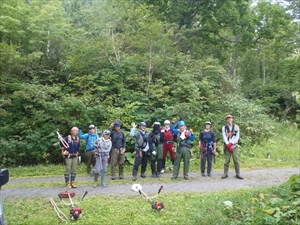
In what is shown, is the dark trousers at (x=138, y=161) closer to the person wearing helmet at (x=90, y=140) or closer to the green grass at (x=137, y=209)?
the person wearing helmet at (x=90, y=140)

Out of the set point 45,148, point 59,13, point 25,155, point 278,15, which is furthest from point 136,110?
point 278,15

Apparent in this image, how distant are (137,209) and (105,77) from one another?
8.89m

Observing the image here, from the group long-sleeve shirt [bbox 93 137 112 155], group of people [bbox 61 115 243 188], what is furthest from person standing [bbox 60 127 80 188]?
long-sleeve shirt [bbox 93 137 112 155]

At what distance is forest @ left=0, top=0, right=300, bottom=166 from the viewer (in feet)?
40.7

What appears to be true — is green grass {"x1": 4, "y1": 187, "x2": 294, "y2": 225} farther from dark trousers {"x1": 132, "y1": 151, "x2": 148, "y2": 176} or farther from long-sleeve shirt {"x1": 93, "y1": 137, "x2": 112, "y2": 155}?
dark trousers {"x1": 132, "y1": 151, "x2": 148, "y2": 176}

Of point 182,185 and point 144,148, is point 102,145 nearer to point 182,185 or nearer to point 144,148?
point 144,148

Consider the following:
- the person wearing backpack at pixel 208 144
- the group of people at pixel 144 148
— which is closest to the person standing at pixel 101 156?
the group of people at pixel 144 148

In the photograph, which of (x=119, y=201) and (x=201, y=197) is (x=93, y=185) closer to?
(x=119, y=201)

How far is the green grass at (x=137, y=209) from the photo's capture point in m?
5.85

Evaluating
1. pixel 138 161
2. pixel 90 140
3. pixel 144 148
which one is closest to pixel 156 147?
pixel 144 148

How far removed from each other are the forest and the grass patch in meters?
5.26

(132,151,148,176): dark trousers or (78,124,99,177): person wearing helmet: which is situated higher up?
(78,124,99,177): person wearing helmet

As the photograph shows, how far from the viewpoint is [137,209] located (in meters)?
6.42

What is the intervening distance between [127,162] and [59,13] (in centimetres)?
1278
